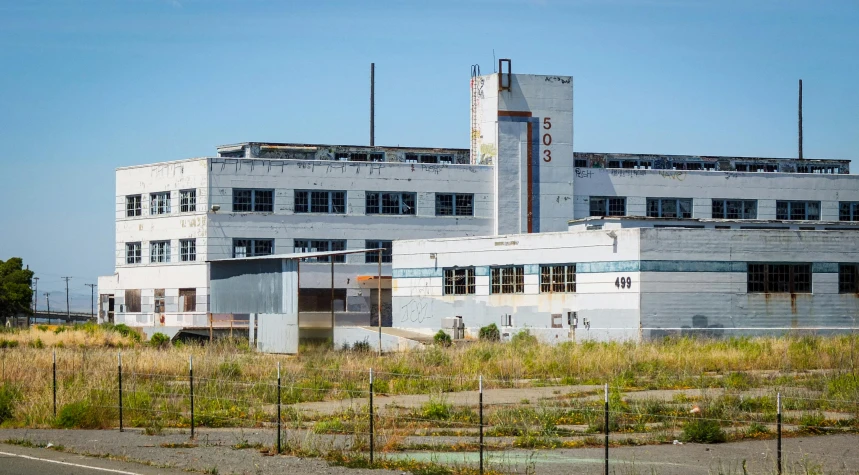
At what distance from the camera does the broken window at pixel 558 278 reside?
47.9 metres

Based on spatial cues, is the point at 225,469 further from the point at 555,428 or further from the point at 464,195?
the point at 464,195

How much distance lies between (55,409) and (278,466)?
782cm

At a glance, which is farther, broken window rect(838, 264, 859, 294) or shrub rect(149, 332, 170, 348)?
shrub rect(149, 332, 170, 348)

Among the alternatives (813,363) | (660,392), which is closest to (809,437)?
(660,392)

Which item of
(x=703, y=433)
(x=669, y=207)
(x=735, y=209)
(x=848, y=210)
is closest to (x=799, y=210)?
(x=848, y=210)

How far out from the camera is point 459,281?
2095 inches

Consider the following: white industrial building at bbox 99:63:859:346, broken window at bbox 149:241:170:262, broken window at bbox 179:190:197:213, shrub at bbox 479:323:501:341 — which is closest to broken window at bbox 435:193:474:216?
white industrial building at bbox 99:63:859:346

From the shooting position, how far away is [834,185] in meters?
68.4

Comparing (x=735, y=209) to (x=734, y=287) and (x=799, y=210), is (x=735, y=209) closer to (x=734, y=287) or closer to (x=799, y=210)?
(x=799, y=210)

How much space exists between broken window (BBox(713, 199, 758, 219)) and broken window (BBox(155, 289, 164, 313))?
31792 mm

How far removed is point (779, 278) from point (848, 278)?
3.28 meters

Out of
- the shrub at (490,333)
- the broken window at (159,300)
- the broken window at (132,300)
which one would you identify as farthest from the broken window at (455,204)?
the broken window at (132,300)

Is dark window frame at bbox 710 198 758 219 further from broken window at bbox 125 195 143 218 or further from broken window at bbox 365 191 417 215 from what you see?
broken window at bbox 125 195 143 218

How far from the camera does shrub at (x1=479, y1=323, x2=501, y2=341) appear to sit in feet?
162
